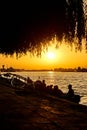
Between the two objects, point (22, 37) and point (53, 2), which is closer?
point (53, 2)

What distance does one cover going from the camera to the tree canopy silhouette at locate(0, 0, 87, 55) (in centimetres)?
620

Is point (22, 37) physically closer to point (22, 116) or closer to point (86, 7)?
point (86, 7)

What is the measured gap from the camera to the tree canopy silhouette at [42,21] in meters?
6.20

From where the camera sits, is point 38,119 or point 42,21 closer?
point 42,21

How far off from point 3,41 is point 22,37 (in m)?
0.41

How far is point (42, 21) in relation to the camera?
6398 mm

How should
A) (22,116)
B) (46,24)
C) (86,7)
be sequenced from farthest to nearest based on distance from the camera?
(22,116), (46,24), (86,7)

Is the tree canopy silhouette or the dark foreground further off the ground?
the tree canopy silhouette

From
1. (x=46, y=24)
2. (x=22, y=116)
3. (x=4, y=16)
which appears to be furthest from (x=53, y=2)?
(x=22, y=116)

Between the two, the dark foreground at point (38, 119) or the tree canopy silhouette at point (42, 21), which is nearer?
the tree canopy silhouette at point (42, 21)

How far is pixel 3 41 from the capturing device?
6898 mm

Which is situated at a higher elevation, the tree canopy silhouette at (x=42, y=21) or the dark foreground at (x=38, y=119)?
the tree canopy silhouette at (x=42, y=21)

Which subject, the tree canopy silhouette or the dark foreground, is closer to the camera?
the tree canopy silhouette

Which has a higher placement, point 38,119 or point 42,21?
point 42,21
